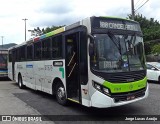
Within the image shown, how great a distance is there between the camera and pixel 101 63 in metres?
7.50

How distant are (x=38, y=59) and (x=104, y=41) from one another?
17.6 feet

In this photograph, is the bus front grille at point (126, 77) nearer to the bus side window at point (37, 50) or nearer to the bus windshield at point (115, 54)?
the bus windshield at point (115, 54)

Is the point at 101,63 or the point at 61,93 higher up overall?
the point at 101,63

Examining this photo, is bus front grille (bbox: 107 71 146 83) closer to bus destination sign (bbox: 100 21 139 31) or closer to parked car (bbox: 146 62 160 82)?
bus destination sign (bbox: 100 21 139 31)

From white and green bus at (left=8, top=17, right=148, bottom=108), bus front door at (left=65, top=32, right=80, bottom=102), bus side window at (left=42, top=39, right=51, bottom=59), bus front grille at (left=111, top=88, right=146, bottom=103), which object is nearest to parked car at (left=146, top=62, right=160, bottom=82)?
bus side window at (left=42, top=39, right=51, bottom=59)

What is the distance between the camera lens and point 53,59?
1045 cm

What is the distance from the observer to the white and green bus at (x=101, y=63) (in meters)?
7.45

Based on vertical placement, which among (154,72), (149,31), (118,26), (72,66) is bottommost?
(154,72)

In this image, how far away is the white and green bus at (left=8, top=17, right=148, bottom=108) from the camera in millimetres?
7453

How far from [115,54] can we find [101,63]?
21.7 inches

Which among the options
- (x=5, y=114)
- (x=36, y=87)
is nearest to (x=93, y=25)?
(x=5, y=114)

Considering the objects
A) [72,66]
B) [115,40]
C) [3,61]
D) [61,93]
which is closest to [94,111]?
[61,93]

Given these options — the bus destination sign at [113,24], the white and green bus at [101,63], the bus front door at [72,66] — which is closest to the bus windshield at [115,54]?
the white and green bus at [101,63]

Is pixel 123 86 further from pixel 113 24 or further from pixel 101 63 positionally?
pixel 113 24
